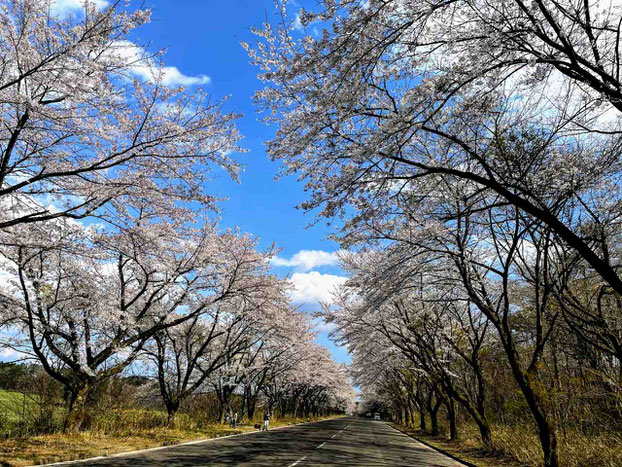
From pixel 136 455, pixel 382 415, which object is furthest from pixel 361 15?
pixel 382 415

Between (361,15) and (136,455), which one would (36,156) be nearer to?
(361,15)

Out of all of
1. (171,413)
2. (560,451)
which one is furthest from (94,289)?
(560,451)

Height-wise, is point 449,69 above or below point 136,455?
above

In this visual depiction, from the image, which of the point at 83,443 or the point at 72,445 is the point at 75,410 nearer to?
the point at 83,443

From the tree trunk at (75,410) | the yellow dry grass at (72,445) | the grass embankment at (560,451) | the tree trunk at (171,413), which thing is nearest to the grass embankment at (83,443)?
the yellow dry grass at (72,445)

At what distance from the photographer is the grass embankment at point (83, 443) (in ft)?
28.5

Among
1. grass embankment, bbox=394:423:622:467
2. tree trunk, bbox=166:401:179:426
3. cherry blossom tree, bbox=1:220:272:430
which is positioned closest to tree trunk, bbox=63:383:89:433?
cherry blossom tree, bbox=1:220:272:430

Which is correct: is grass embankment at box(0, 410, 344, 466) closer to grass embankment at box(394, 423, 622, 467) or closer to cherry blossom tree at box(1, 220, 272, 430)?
cherry blossom tree at box(1, 220, 272, 430)

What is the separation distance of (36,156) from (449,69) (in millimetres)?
8068

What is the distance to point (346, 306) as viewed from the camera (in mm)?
24703

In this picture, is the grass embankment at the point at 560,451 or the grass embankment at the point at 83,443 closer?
the grass embankment at the point at 83,443

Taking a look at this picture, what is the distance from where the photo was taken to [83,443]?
11.1 m

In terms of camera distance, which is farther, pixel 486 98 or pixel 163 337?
pixel 163 337

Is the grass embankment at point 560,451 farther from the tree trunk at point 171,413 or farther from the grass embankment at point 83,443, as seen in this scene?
the tree trunk at point 171,413
